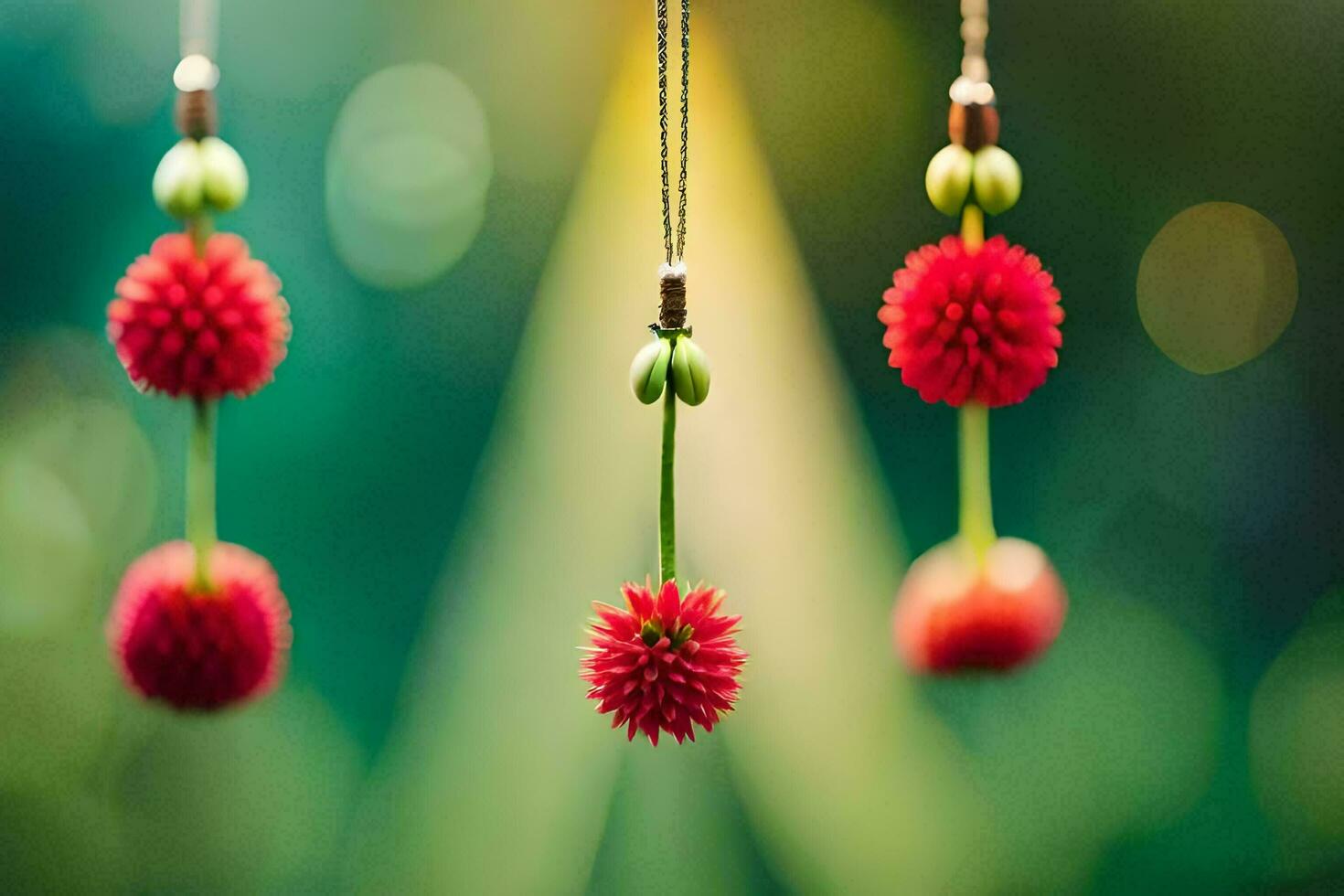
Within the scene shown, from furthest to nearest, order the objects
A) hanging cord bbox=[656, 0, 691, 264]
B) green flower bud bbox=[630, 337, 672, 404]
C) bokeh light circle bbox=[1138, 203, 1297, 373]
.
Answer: bokeh light circle bbox=[1138, 203, 1297, 373] → hanging cord bbox=[656, 0, 691, 264] → green flower bud bbox=[630, 337, 672, 404]

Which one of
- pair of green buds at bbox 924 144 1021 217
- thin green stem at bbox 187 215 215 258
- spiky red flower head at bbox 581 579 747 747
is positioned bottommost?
spiky red flower head at bbox 581 579 747 747

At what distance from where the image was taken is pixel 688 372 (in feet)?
2.96

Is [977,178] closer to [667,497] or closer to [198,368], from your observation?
[667,497]

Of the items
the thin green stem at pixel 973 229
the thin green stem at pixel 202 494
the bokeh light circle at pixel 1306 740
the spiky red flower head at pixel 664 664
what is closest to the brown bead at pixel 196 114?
the thin green stem at pixel 202 494

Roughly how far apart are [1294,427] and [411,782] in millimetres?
954

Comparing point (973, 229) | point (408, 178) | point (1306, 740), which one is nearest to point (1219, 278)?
point (973, 229)

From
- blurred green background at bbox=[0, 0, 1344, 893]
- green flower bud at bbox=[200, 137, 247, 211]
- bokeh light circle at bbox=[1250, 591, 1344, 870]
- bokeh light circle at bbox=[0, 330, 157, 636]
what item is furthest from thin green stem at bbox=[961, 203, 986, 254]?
bokeh light circle at bbox=[0, 330, 157, 636]

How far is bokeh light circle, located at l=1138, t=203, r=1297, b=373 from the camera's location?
3.64ft

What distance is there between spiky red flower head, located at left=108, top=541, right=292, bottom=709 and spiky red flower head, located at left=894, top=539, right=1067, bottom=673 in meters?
0.62

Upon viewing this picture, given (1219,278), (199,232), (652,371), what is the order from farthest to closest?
(1219,278) < (199,232) < (652,371)

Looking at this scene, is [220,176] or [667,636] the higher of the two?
[220,176]

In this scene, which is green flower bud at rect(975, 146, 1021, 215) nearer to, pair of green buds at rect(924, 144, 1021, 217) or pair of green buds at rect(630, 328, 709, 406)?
pair of green buds at rect(924, 144, 1021, 217)

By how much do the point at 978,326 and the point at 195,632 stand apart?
2.41 ft

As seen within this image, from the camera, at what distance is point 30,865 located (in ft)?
3.79
